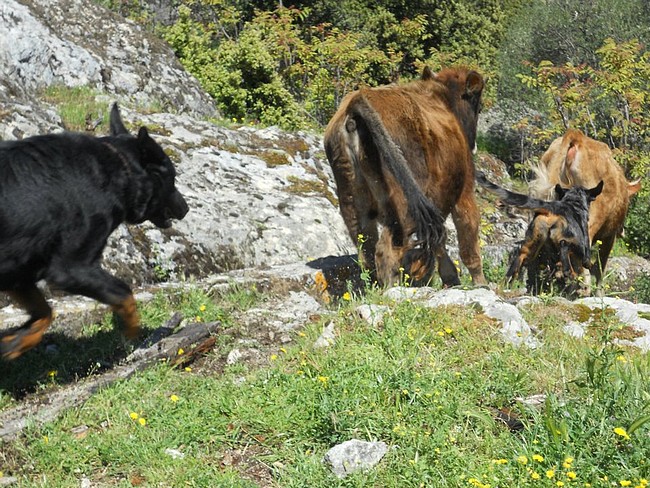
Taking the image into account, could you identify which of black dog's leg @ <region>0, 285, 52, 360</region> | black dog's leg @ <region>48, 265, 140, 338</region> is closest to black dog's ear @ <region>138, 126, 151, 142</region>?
black dog's leg @ <region>48, 265, 140, 338</region>

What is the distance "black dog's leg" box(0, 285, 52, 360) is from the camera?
5.11m

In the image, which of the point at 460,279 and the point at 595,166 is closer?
the point at 460,279

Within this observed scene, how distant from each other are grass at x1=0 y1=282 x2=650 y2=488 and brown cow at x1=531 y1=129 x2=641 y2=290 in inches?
189

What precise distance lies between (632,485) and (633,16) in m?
21.2

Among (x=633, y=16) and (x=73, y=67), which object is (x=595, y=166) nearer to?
(x=73, y=67)

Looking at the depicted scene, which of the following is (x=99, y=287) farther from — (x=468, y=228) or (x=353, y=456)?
(x=468, y=228)

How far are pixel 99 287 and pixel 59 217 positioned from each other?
53 centimetres

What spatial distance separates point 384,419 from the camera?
4.39m

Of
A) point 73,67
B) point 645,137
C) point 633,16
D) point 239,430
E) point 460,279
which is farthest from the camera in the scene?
point 633,16

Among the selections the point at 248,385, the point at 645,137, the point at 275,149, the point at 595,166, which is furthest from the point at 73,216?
the point at 645,137

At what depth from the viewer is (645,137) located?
17312 mm

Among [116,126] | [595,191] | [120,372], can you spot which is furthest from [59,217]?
[595,191]

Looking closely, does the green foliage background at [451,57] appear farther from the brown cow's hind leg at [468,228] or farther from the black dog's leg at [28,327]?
the black dog's leg at [28,327]

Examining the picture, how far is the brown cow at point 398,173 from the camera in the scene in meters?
6.62
